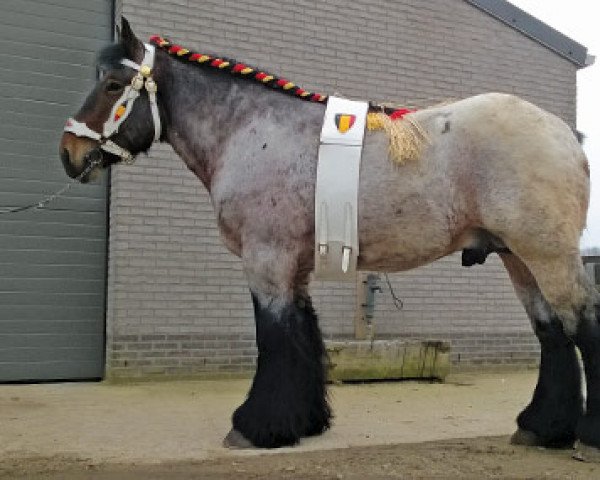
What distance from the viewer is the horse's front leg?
4094 mm

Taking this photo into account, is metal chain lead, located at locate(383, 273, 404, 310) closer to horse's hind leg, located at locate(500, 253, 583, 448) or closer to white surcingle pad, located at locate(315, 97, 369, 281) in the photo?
horse's hind leg, located at locate(500, 253, 583, 448)

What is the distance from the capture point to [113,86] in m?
4.42

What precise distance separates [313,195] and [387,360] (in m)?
3.68

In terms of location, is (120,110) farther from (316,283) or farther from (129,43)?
(316,283)

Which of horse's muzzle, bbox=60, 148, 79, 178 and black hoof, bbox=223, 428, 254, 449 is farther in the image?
horse's muzzle, bbox=60, 148, 79, 178

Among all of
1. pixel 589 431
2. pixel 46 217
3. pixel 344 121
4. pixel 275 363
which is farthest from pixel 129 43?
pixel 46 217

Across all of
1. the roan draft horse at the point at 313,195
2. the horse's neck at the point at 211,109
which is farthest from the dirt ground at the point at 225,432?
the horse's neck at the point at 211,109

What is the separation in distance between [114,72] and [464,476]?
115 inches

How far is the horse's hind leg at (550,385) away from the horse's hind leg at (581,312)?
9.2 inches

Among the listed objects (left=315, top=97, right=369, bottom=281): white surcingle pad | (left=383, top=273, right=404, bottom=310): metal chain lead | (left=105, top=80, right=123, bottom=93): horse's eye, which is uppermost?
(left=105, top=80, right=123, bottom=93): horse's eye

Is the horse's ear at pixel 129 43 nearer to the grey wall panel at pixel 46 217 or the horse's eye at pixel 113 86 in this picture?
the horse's eye at pixel 113 86

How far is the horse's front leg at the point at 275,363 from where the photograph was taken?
409 centimetres

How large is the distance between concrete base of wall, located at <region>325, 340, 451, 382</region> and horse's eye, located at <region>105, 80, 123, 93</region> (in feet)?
11.8

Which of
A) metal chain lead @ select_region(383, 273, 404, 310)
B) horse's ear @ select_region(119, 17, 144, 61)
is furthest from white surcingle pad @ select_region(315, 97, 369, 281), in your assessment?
metal chain lead @ select_region(383, 273, 404, 310)
